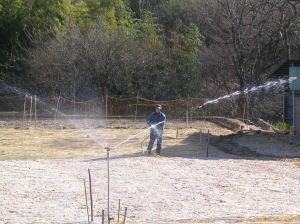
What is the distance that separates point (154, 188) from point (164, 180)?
35.1 inches

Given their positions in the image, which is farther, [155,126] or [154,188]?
[155,126]

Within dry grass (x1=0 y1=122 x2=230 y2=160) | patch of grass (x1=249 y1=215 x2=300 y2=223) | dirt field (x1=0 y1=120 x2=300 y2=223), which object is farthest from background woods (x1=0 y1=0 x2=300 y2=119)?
patch of grass (x1=249 y1=215 x2=300 y2=223)

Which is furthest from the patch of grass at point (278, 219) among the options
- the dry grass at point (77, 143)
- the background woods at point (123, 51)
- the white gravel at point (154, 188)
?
the background woods at point (123, 51)

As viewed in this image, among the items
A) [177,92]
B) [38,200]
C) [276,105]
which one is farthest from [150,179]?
[177,92]

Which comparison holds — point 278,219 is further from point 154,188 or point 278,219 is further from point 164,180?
point 164,180

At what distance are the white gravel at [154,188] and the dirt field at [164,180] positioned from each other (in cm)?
2

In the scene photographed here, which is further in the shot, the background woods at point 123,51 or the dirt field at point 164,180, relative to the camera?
the background woods at point 123,51

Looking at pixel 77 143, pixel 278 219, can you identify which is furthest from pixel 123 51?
pixel 278 219

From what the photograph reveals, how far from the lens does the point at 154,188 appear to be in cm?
1073

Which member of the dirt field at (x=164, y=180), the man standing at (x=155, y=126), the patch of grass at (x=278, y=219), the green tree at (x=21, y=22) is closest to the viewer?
the patch of grass at (x=278, y=219)

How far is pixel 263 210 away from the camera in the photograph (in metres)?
8.94

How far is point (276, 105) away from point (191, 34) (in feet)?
32.3

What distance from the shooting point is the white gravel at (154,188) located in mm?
8766

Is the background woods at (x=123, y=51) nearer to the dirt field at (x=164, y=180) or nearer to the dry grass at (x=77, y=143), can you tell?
the dry grass at (x=77, y=143)
